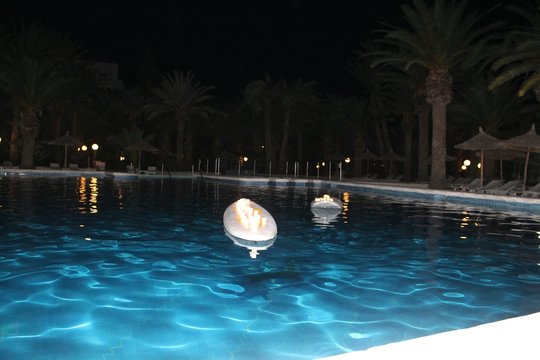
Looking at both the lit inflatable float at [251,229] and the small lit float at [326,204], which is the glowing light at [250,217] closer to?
the lit inflatable float at [251,229]

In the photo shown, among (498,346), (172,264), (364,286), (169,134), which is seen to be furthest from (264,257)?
(169,134)

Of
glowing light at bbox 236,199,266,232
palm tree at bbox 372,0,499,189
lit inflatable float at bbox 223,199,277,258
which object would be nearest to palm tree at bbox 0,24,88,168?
palm tree at bbox 372,0,499,189

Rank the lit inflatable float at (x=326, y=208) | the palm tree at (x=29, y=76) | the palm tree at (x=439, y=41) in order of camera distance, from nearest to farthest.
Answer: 1. the lit inflatable float at (x=326, y=208)
2. the palm tree at (x=439, y=41)
3. the palm tree at (x=29, y=76)

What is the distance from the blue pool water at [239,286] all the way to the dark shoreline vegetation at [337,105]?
42.3 feet

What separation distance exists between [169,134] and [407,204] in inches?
1423

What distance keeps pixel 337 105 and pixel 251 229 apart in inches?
1526

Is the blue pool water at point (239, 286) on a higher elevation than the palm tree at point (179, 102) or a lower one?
lower

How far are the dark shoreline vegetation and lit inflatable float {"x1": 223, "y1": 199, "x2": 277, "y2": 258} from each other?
13.9m

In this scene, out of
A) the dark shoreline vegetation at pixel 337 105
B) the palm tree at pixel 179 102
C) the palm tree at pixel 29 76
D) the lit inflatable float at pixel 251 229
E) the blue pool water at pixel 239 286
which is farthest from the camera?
the palm tree at pixel 179 102

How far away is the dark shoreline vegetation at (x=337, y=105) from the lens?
24.5 meters

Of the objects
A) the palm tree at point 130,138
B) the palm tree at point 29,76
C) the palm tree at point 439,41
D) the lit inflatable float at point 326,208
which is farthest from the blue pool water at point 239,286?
the palm tree at point 130,138

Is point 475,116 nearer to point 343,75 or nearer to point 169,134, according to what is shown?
point 169,134

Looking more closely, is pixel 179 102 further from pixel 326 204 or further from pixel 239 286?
pixel 239 286

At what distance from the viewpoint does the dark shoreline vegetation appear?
2448cm
